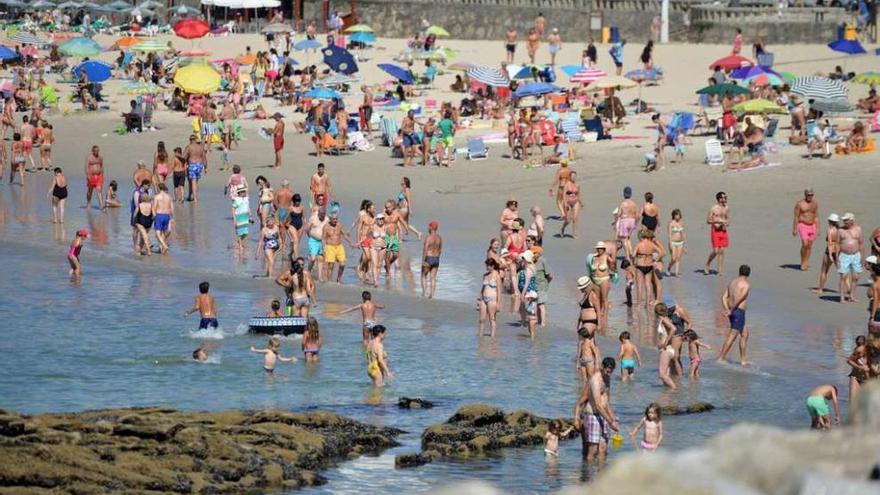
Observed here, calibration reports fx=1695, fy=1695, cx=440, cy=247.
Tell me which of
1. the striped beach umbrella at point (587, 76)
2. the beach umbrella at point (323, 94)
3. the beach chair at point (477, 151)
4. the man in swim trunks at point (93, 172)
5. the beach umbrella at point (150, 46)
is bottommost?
the man in swim trunks at point (93, 172)

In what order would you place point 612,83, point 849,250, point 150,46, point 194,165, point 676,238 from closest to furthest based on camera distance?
point 849,250 → point 676,238 → point 194,165 → point 612,83 → point 150,46

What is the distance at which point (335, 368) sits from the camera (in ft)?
60.6

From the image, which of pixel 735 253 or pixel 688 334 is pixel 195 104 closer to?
pixel 735 253

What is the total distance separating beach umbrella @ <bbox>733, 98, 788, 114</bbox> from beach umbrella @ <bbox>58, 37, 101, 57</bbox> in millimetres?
20213

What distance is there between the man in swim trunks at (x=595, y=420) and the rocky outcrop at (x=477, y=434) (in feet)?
2.45

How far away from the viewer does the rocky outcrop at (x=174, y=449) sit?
39.5ft

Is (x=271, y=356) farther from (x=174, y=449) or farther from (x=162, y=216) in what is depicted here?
(x=162, y=216)

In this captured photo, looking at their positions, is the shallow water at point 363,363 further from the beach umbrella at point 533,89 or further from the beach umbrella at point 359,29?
the beach umbrella at point 359,29

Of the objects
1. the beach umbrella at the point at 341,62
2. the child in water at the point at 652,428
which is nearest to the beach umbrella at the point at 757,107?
the beach umbrella at the point at 341,62

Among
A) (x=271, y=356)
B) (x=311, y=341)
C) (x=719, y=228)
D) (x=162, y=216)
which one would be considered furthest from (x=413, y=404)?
(x=162, y=216)

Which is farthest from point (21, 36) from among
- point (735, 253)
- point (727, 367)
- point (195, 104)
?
point (727, 367)

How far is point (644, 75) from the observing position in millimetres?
40312

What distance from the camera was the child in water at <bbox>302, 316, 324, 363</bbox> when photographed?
60.3 ft

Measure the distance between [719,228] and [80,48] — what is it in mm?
26852
